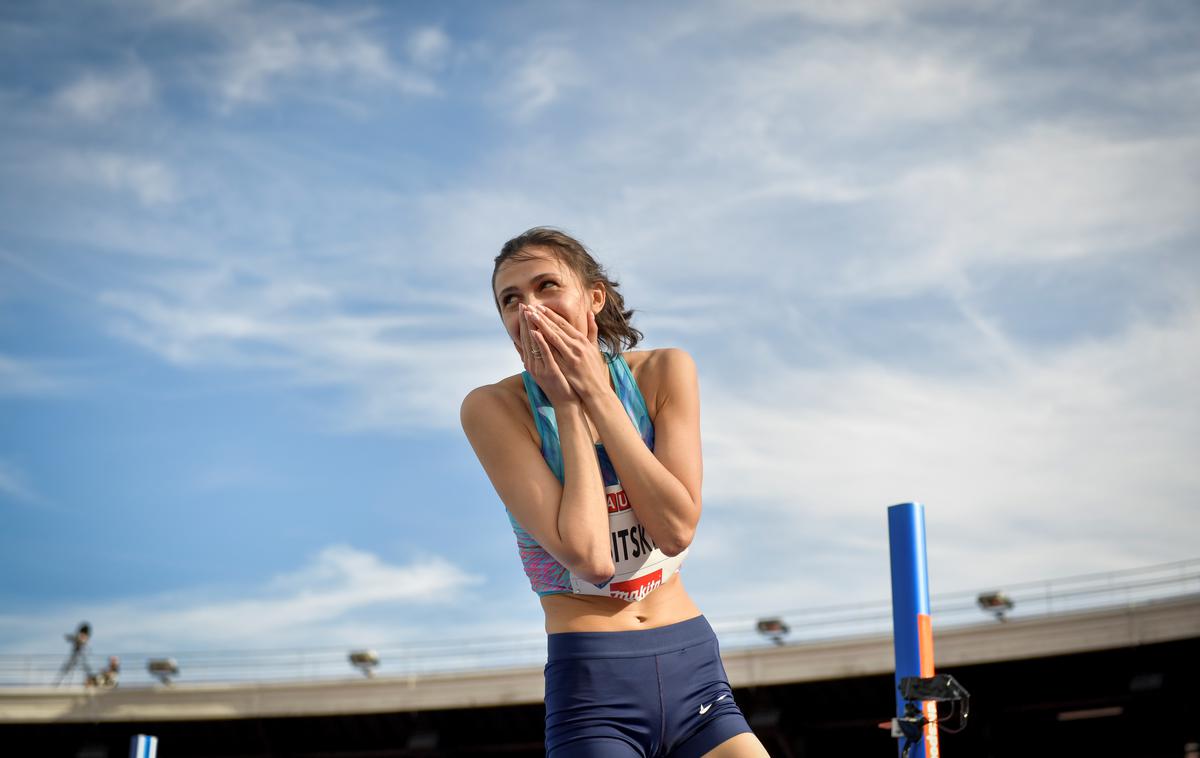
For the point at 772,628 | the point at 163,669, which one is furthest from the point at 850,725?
the point at 163,669

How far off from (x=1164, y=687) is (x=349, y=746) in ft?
65.8

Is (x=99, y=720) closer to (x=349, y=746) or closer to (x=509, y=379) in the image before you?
(x=349, y=746)

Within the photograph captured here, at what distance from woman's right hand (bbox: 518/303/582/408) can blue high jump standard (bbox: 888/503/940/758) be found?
1.92 metres

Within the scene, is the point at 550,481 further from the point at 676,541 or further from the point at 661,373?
the point at 661,373

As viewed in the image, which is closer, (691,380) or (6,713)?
(691,380)

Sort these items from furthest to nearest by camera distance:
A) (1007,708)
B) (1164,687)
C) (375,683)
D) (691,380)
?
Answer: (375,683)
(1007,708)
(1164,687)
(691,380)

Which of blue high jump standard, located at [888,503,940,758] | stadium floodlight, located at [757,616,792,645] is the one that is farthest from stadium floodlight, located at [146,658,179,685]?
blue high jump standard, located at [888,503,940,758]

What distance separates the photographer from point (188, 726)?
1190 inches

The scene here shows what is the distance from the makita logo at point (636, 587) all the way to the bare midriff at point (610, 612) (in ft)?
0.07

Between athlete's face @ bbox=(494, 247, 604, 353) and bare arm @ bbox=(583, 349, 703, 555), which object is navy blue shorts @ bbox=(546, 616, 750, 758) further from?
athlete's face @ bbox=(494, 247, 604, 353)

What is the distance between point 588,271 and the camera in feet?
11.0

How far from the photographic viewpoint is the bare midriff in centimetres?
303

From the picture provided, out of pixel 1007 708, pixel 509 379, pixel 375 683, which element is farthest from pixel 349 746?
pixel 509 379

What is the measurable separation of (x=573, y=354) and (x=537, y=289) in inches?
10.5
